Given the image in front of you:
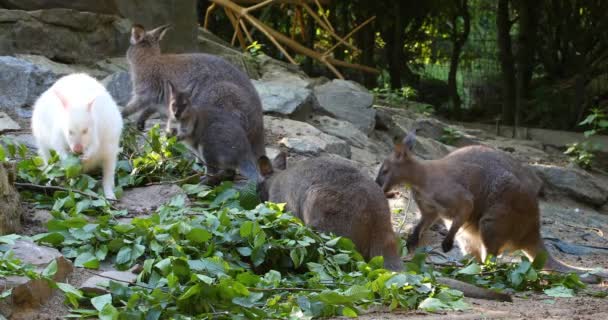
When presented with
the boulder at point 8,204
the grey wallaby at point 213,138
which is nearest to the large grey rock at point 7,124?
the grey wallaby at point 213,138

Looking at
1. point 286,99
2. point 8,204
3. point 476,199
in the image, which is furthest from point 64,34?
point 476,199

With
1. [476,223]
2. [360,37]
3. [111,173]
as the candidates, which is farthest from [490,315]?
[360,37]

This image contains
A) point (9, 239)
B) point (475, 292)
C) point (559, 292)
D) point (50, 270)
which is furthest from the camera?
point (559, 292)

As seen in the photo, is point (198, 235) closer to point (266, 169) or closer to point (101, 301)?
point (101, 301)

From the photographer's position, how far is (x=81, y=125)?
19.8 ft

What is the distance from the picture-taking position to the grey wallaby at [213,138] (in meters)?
6.96

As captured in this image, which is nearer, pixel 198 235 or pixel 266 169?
pixel 198 235

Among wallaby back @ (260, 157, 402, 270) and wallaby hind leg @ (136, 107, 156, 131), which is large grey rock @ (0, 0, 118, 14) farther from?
wallaby back @ (260, 157, 402, 270)

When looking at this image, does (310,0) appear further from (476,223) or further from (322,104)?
(476,223)

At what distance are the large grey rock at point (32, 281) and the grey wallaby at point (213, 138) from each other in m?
2.28

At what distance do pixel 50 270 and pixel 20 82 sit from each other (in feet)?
14.4

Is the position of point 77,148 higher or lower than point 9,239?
higher

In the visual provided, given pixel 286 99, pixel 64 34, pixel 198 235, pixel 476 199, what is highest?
pixel 64 34

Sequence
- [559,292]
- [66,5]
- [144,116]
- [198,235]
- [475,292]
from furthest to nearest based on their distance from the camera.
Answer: [66,5] → [144,116] → [559,292] → [475,292] → [198,235]
